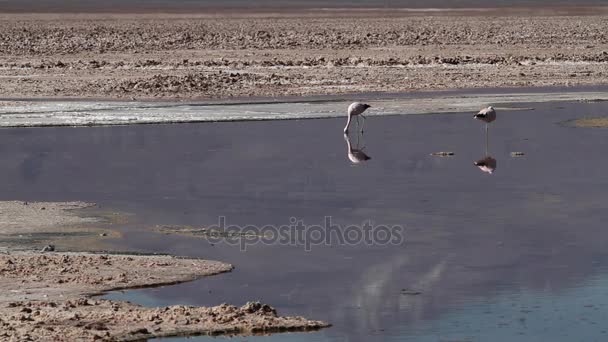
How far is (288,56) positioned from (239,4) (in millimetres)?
56524

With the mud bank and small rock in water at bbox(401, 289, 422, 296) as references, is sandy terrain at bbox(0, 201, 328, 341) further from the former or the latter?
the mud bank

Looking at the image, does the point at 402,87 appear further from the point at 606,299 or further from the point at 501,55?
the point at 606,299

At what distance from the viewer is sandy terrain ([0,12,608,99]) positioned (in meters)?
33.4

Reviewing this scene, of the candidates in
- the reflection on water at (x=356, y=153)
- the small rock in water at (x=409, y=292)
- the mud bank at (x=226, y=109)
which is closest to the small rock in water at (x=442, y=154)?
the reflection on water at (x=356, y=153)

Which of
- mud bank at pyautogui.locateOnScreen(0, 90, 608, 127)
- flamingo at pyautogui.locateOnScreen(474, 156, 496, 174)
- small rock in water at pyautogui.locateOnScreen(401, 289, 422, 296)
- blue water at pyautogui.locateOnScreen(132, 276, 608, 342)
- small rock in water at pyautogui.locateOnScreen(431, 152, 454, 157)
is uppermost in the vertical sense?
mud bank at pyautogui.locateOnScreen(0, 90, 608, 127)

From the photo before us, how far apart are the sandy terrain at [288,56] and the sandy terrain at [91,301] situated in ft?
59.6

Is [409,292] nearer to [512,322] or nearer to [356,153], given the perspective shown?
[512,322]

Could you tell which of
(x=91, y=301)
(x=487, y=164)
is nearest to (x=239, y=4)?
(x=487, y=164)

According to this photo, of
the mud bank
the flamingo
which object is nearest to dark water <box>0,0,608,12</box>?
the mud bank

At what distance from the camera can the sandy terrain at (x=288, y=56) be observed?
110 ft

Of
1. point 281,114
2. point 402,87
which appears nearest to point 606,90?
point 402,87

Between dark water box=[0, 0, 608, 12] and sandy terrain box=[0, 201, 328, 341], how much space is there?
77410mm

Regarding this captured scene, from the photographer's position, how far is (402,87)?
Result: 109ft

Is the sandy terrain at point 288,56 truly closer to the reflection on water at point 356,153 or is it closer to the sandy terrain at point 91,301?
the reflection on water at point 356,153
